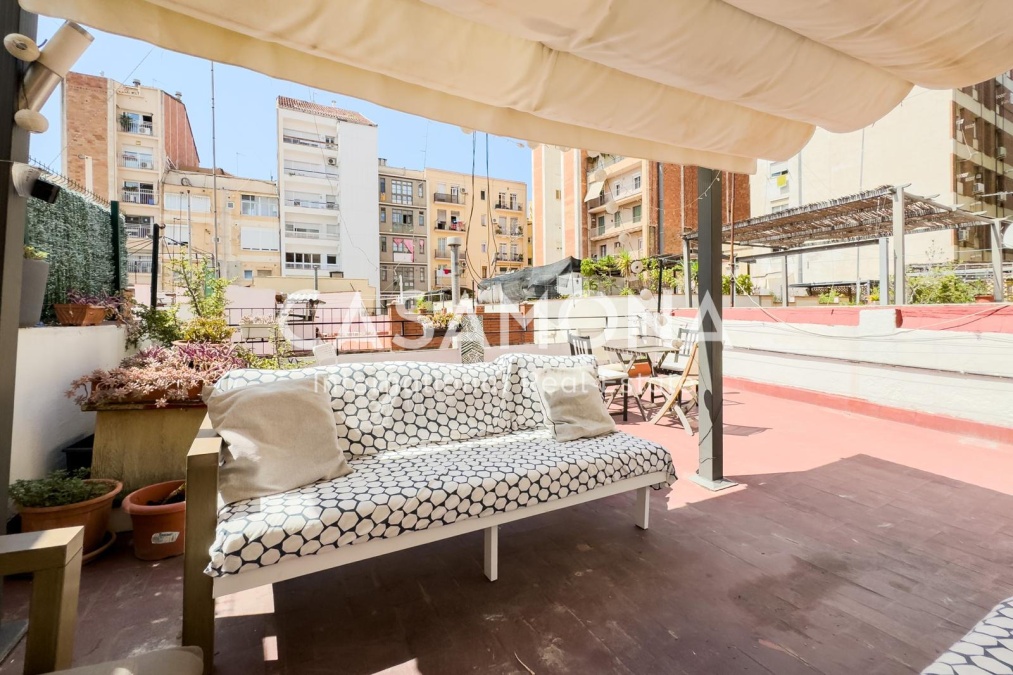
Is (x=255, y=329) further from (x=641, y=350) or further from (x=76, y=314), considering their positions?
(x=641, y=350)

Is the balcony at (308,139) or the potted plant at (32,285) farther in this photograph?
the balcony at (308,139)

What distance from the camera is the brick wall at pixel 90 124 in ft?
61.1

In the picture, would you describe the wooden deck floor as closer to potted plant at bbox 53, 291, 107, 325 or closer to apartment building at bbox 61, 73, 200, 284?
potted plant at bbox 53, 291, 107, 325

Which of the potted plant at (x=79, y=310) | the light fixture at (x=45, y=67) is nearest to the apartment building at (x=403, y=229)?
the potted plant at (x=79, y=310)

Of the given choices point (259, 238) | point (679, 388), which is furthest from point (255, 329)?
point (259, 238)

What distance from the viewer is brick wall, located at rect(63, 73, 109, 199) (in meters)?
18.6

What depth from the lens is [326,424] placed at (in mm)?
2238

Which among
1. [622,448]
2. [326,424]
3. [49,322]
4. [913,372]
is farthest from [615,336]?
[49,322]

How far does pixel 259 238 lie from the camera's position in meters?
23.9

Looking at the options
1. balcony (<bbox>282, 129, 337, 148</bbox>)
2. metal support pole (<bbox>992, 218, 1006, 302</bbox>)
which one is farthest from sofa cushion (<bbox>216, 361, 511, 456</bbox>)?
balcony (<bbox>282, 129, 337, 148</bbox>)

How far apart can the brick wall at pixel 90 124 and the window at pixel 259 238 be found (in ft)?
18.1

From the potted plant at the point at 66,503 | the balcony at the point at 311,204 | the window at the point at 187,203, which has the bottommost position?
the potted plant at the point at 66,503

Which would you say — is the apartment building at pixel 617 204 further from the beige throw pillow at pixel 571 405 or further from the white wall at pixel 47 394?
the white wall at pixel 47 394

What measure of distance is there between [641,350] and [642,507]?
301 cm
